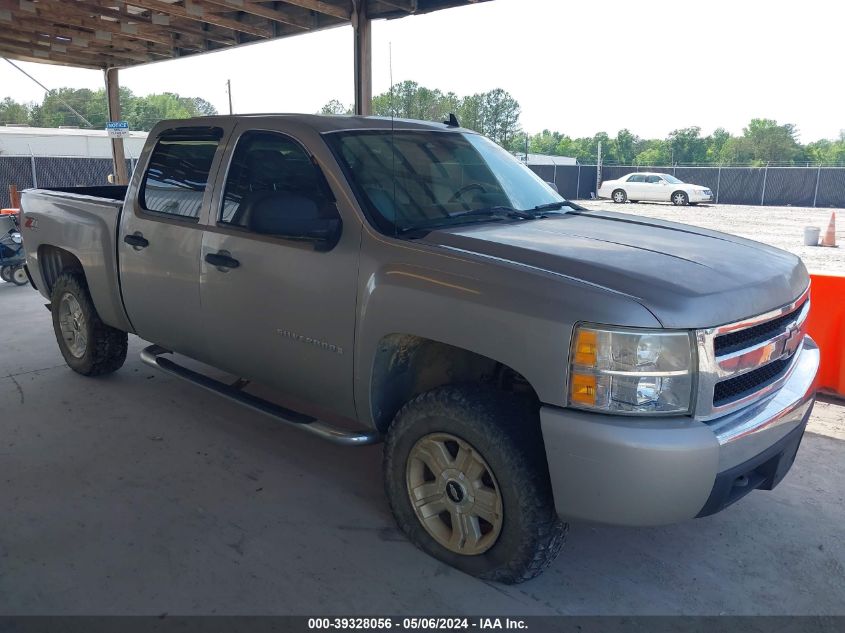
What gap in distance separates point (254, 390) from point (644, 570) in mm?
3014

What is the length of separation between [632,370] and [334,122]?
2138mm

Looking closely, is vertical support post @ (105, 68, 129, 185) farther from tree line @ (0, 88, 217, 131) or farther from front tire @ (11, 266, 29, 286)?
front tire @ (11, 266, 29, 286)

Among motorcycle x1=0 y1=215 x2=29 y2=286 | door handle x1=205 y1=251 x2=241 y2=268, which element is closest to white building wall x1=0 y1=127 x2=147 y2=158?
motorcycle x1=0 y1=215 x2=29 y2=286

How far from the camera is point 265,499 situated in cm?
356

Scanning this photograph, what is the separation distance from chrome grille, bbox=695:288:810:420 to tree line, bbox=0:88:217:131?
312 inches

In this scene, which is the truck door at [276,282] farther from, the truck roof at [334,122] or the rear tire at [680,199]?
the rear tire at [680,199]

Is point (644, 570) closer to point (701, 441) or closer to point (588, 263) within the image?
point (701, 441)

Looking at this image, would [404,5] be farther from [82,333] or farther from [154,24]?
[82,333]

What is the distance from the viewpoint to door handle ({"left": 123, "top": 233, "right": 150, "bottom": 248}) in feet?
14.0

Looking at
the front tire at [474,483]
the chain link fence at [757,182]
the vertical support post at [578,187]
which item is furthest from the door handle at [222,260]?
the vertical support post at [578,187]

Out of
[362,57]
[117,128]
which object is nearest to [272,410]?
[362,57]

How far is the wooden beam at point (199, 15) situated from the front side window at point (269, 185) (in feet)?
20.3

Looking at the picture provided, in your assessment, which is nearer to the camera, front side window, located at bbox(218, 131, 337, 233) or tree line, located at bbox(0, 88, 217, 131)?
front side window, located at bbox(218, 131, 337, 233)

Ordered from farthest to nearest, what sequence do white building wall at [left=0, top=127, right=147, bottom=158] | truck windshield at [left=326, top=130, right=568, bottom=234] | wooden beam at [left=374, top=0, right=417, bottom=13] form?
white building wall at [left=0, top=127, right=147, bottom=158] < wooden beam at [left=374, top=0, right=417, bottom=13] < truck windshield at [left=326, top=130, right=568, bottom=234]
